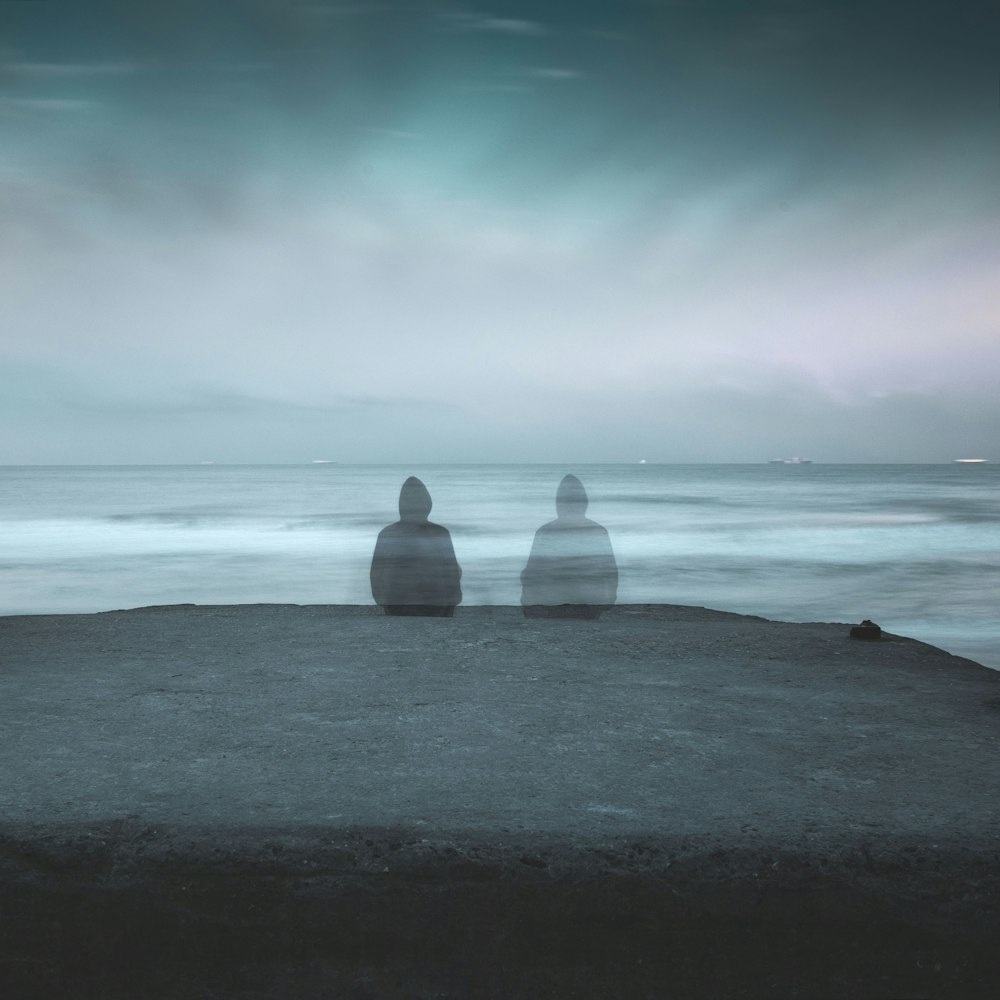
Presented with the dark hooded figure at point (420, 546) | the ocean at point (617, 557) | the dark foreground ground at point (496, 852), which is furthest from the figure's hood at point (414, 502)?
the ocean at point (617, 557)

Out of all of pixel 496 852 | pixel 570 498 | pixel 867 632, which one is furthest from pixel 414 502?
pixel 496 852

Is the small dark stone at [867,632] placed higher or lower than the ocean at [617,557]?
higher

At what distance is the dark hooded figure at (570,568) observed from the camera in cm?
431

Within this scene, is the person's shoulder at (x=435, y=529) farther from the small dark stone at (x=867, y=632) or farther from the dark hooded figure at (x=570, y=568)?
the small dark stone at (x=867, y=632)

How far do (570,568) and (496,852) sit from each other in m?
10.7

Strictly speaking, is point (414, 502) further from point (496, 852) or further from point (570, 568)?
point (570, 568)

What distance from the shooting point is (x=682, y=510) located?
27.7m

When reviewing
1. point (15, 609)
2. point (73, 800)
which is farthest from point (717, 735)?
point (15, 609)

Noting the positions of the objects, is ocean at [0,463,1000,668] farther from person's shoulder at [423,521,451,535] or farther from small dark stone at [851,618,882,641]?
person's shoulder at [423,521,451,535]

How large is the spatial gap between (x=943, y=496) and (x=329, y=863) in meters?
39.0

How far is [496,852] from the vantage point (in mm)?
1577

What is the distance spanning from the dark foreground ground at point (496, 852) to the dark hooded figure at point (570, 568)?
1790 mm

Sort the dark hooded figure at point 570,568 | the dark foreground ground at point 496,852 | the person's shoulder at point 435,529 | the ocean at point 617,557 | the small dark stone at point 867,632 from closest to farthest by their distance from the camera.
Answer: the dark foreground ground at point 496,852 → the small dark stone at point 867,632 → the dark hooded figure at point 570,568 → the person's shoulder at point 435,529 → the ocean at point 617,557

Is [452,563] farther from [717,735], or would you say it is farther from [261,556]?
[261,556]
